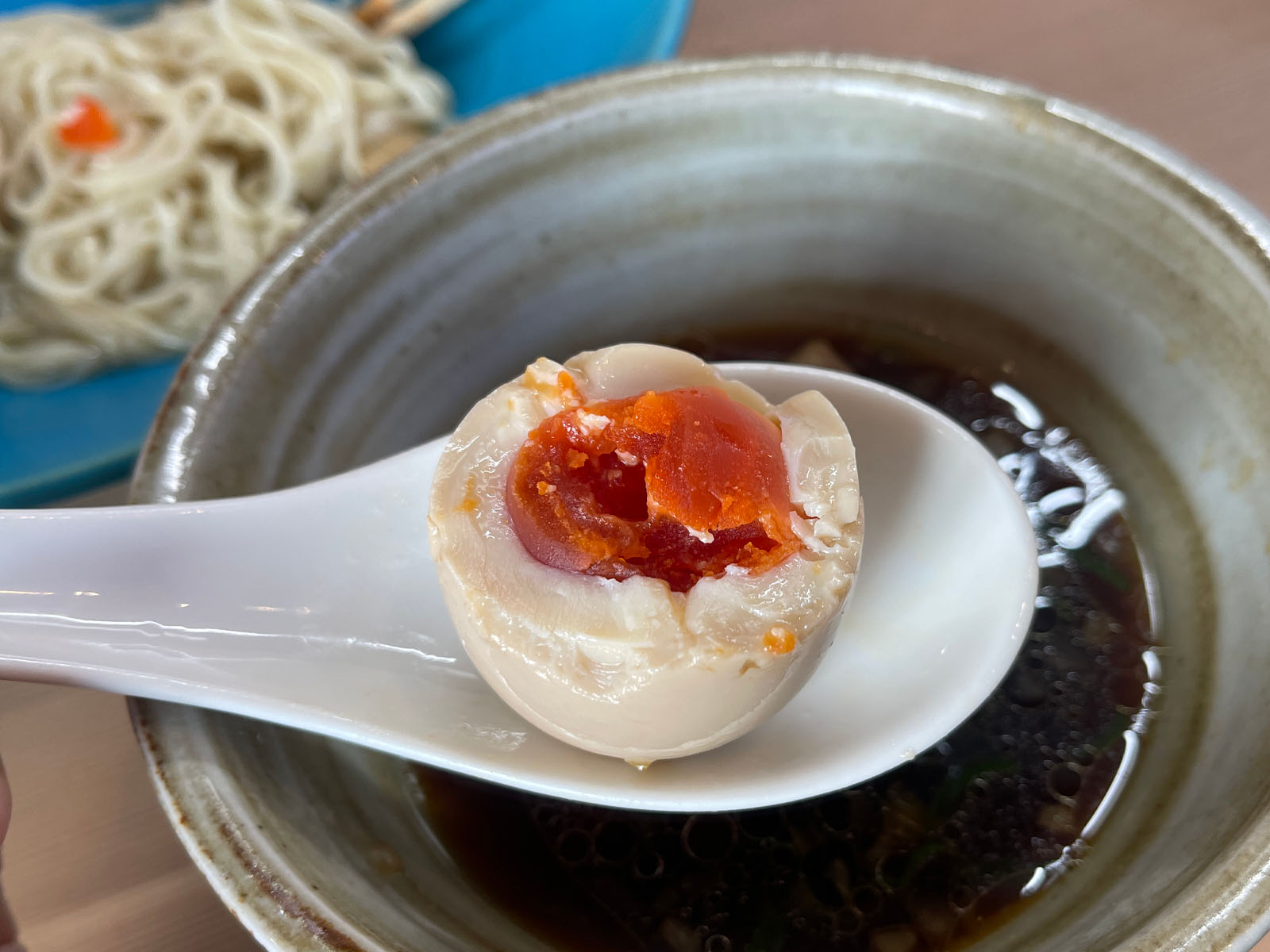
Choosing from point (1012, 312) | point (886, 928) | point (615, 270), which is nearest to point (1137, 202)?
point (1012, 312)

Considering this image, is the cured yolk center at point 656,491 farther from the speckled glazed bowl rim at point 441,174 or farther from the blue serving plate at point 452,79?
the blue serving plate at point 452,79

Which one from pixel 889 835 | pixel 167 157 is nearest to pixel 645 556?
pixel 889 835

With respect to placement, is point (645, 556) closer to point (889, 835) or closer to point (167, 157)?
point (889, 835)

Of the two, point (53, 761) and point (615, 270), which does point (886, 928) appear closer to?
point (615, 270)

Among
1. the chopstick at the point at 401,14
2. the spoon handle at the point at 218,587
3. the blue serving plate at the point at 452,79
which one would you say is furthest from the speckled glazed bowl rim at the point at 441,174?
the chopstick at the point at 401,14

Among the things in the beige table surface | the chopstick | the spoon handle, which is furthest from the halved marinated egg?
the chopstick

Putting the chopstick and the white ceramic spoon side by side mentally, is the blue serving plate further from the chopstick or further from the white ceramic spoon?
the white ceramic spoon

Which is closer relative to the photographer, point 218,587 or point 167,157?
point 218,587

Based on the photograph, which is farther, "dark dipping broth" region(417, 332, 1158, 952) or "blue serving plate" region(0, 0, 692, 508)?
"blue serving plate" region(0, 0, 692, 508)
